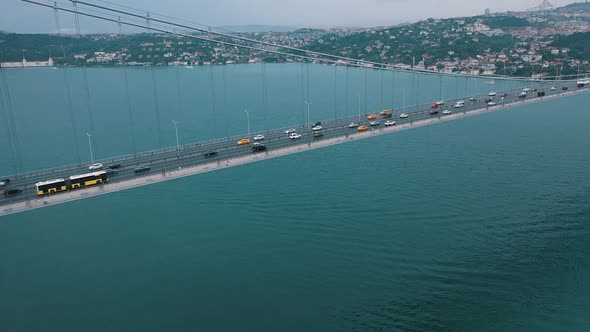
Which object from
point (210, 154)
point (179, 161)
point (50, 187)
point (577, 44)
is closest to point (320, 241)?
point (210, 154)

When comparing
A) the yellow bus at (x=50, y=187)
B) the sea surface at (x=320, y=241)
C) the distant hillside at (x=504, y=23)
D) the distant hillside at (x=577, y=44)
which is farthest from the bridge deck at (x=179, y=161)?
the distant hillside at (x=504, y=23)

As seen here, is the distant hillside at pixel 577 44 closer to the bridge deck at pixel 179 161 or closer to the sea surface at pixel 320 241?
the sea surface at pixel 320 241

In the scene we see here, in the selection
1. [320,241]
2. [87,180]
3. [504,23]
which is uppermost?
[504,23]

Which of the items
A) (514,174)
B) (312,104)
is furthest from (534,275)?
(312,104)

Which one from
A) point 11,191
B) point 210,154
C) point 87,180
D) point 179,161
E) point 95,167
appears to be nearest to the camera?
point 11,191

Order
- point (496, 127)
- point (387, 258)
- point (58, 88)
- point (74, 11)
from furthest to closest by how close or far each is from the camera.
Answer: point (58, 88), point (496, 127), point (74, 11), point (387, 258)

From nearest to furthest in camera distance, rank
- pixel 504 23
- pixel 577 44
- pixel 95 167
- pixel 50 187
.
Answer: pixel 50 187
pixel 95 167
pixel 577 44
pixel 504 23

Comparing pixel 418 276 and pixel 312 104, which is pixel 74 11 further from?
pixel 312 104

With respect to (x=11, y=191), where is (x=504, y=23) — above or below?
above

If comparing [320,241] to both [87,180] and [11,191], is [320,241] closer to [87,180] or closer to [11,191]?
[87,180]
